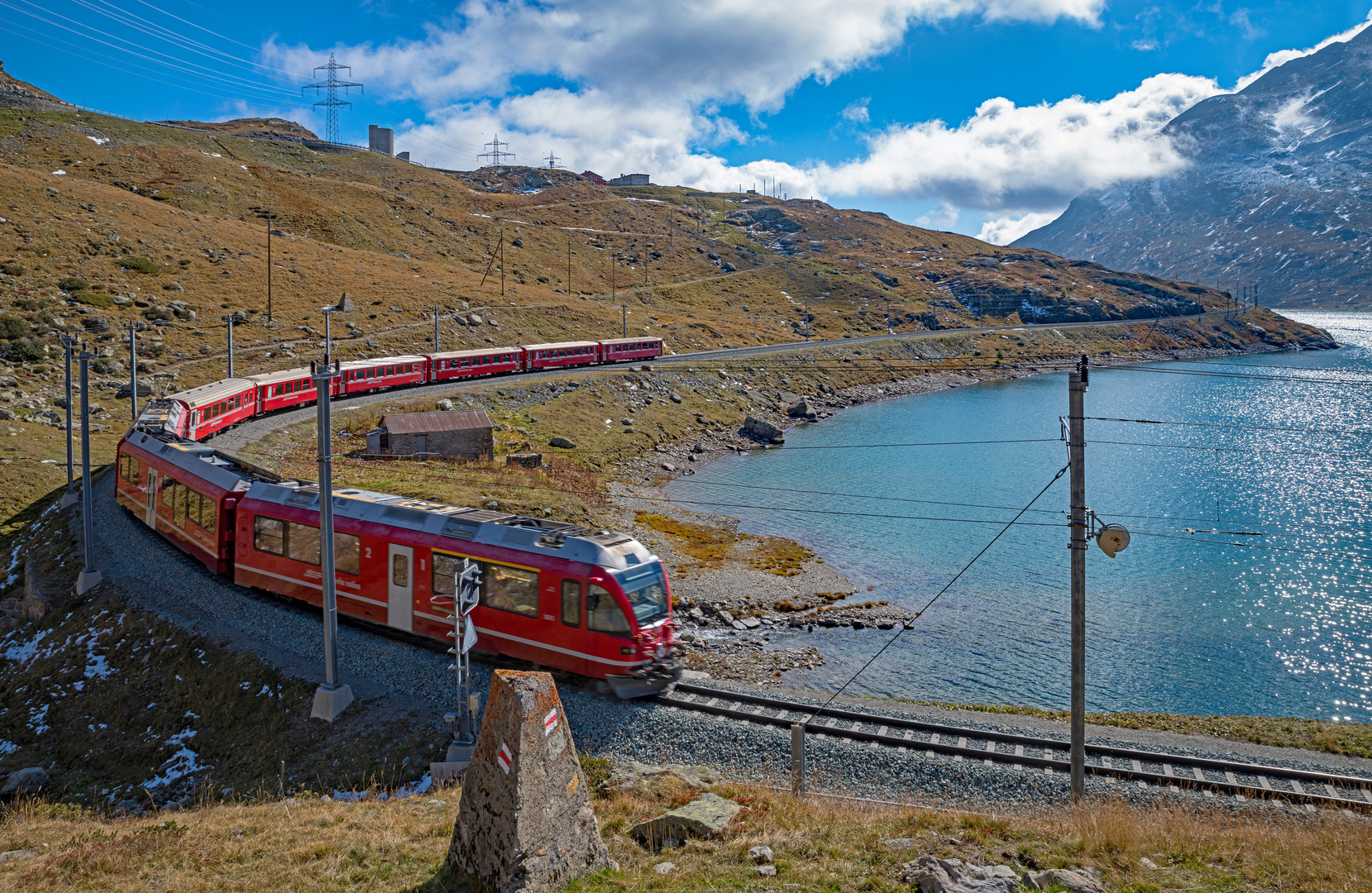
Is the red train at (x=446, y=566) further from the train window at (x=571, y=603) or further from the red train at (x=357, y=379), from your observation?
the red train at (x=357, y=379)

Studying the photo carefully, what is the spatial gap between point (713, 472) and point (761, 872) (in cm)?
4902

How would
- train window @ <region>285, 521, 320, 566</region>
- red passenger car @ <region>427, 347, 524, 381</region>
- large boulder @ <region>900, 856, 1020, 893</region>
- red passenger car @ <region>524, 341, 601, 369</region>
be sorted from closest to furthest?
large boulder @ <region>900, 856, 1020, 893</region>
train window @ <region>285, 521, 320, 566</region>
red passenger car @ <region>427, 347, 524, 381</region>
red passenger car @ <region>524, 341, 601, 369</region>

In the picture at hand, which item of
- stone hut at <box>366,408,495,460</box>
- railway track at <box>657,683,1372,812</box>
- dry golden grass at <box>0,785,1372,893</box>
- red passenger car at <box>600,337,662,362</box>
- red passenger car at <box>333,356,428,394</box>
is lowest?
railway track at <box>657,683,1372,812</box>

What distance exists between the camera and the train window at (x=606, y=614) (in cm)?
1805

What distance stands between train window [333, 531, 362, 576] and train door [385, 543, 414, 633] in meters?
1.17

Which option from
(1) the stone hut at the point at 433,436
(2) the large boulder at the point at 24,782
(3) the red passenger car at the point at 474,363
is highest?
(3) the red passenger car at the point at 474,363

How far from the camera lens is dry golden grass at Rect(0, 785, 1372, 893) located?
972cm

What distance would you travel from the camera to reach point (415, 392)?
61500 millimetres

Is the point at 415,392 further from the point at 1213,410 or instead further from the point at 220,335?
the point at 1213,410

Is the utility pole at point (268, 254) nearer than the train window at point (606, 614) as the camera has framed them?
No

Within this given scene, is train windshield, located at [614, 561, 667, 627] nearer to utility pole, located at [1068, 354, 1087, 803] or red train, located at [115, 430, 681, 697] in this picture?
red train, located at [115, 430, 681, 697]

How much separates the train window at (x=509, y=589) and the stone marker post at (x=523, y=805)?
8.75m

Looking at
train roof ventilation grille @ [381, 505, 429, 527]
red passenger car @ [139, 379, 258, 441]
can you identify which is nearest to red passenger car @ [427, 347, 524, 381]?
red passenger car @ [139, 379, 258, 441]

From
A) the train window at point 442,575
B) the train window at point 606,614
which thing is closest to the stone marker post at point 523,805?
the train window at point 606,614
